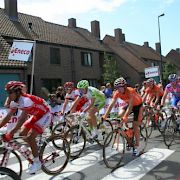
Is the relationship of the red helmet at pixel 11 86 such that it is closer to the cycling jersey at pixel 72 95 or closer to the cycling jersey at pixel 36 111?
the cycling jersey at pixel 36 111

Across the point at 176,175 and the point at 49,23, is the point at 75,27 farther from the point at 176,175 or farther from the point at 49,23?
the point at 176,175

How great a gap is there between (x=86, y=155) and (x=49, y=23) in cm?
3144

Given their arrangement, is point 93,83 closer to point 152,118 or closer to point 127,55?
point 127,55

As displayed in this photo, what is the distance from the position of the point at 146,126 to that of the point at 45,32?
26032mm

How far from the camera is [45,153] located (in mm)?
7293

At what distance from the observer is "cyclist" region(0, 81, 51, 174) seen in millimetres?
6418

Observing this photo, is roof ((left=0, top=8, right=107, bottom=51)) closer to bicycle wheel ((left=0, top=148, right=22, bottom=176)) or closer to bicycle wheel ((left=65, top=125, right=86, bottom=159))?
bicycle wheel ((left=65, top=125, right=86, bottom=159))

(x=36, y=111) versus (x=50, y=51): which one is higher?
(x=50, y=51)

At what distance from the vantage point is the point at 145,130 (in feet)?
34.5

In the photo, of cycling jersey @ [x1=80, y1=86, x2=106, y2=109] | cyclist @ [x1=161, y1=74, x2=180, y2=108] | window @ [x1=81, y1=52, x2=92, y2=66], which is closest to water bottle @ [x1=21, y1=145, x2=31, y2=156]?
cycling jersey @ [x1=80, y1=86, x2=106, y2=109]

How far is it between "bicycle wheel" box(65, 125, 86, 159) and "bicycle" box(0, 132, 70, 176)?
82 cm

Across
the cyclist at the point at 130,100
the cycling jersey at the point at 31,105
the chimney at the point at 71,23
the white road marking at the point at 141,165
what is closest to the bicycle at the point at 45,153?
the cycling jersey at the point at 31,105

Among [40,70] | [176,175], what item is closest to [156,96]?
[176,175]

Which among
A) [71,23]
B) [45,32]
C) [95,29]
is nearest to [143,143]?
[45,32]
